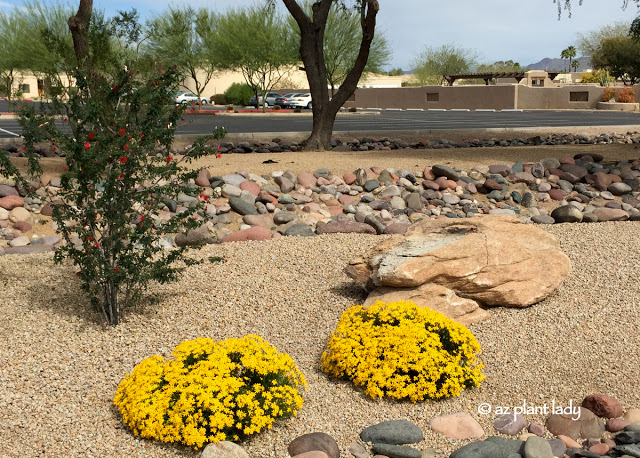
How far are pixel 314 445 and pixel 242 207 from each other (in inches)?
277

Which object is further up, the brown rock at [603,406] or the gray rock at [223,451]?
the gray rock at [223,451]

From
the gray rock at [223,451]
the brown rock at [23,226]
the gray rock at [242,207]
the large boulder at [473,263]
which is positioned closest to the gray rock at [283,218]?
the gray rock at [242,207]

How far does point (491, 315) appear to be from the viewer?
21.6 feet

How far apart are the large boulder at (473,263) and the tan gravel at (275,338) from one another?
22 cm

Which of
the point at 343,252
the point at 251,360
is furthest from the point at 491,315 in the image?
the point at 251,360

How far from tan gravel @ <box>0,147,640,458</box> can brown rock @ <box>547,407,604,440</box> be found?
0.44ft

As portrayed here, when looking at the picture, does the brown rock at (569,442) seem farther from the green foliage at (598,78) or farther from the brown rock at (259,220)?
the green foliage at (598,78)

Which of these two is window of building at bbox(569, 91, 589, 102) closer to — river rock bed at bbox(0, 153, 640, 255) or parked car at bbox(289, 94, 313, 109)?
parked car at bbox(289, 94, 313, 109)

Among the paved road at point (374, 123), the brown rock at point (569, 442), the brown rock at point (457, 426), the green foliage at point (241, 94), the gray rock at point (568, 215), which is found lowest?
the brown rock at point (569, 442)

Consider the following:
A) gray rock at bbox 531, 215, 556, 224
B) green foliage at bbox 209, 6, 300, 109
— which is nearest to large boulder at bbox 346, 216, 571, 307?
gray rock at bbox 531, 215, 556, 224

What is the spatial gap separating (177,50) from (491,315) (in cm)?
4064

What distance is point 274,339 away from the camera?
6125 mm

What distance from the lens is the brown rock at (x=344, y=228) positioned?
965cm

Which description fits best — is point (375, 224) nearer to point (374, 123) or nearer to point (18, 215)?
point (18, 215)
